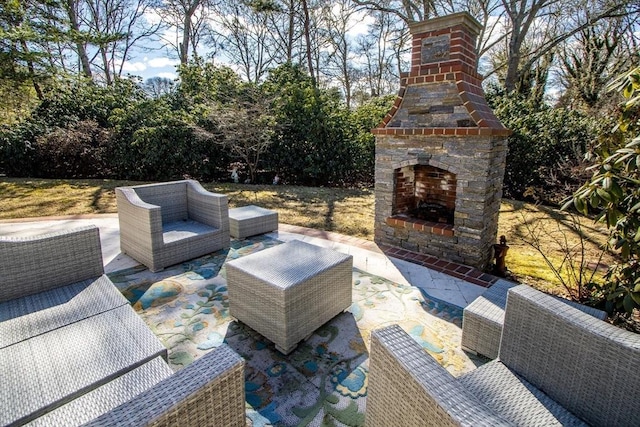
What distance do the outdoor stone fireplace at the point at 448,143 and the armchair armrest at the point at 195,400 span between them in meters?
3.29

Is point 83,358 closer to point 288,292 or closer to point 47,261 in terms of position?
point 47,261

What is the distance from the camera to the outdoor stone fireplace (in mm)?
3660

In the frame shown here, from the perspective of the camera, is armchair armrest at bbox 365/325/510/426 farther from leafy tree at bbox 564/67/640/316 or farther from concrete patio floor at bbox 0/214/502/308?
concrete patio floor at bbox 0/214/502/308

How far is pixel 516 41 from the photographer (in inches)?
454

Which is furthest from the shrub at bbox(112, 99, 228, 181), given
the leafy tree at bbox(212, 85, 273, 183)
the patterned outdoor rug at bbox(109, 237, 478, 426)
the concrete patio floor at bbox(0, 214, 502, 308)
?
the patterned outdoor rug at bbox(109, 237, 478, 426)

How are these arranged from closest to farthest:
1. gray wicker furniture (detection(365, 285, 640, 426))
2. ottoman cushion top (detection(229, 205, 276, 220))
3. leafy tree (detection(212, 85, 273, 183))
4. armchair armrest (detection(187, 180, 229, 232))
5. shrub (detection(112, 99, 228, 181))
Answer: gray wicker furniture (detection(365, 285, 640, 426)), armchair armrest (detection(187, 180, 229, 232)), ottoman cushion top (detection(229, 205, 276, 220)), leafy tree (detection(212, 85, 273, 183)), shrub (detection(112, 99, 228, 181))

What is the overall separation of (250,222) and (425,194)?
2.59 m

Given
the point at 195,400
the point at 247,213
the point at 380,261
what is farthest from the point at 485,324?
the point at 247,213

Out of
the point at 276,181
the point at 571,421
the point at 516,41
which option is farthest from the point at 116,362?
the point at 516,41

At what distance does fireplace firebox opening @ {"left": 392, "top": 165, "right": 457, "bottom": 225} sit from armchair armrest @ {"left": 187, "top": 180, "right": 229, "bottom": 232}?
2245mm

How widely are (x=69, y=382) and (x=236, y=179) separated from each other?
8.37m

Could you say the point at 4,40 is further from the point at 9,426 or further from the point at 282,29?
the point at 282,29

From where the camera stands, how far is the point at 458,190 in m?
3.88

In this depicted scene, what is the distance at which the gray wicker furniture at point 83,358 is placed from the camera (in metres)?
1.16
